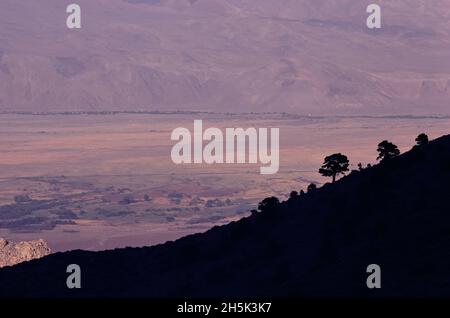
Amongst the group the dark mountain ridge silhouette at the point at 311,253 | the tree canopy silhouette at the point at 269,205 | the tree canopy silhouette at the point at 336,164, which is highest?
the tree canopy silhouette at the point at 336,164

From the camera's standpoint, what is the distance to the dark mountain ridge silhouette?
4609 inches

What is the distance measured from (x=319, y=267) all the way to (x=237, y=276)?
11237 millimetres

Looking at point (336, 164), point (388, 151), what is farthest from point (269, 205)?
point (388, 151)

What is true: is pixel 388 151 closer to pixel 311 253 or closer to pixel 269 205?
pixel 269 205

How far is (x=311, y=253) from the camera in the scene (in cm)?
13425

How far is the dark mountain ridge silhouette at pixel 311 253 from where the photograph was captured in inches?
4609

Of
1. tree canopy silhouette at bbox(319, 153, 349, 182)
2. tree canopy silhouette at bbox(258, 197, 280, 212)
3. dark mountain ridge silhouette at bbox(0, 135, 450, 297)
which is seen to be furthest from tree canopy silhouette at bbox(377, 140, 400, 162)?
tree canopy silhouette at bbox(258, 197, 280, 212)

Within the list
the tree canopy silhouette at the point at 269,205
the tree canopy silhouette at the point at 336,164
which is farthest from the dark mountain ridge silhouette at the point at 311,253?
the tree canopy silhouette at the point at 336,164

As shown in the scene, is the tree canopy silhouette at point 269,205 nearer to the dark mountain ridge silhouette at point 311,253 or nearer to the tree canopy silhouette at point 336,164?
the dark mountain ridge silhouette at point 311,253

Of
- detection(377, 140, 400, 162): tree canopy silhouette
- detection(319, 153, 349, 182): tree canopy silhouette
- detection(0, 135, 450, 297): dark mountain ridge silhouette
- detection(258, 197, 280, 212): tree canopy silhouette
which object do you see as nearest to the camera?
detection(0, 135, 450, 297): dark mountain ridge silhouette

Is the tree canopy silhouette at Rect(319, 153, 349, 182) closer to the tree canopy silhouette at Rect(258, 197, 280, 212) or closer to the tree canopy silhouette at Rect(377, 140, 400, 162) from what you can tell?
the tree canopy silhouette at Rect(377, 140, 400, 162)
